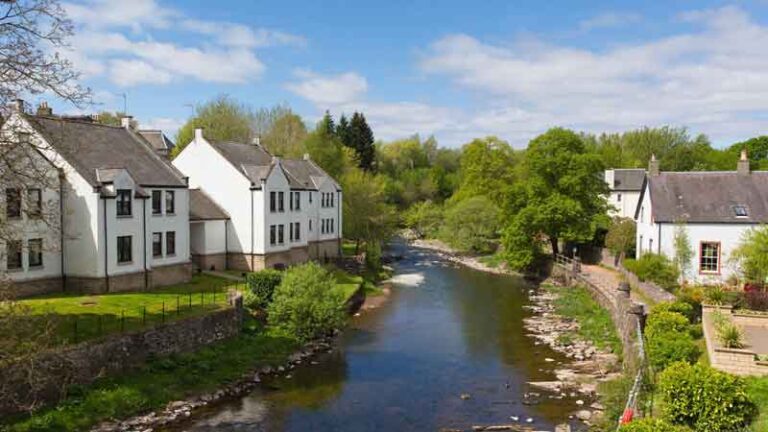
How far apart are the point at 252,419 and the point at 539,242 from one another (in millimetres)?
39080

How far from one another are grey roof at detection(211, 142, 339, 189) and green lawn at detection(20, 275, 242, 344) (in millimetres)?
10860

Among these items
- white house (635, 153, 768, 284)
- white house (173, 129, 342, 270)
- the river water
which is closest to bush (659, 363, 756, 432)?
the river water

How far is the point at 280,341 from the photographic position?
1179 inches

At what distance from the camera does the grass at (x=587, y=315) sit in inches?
1222

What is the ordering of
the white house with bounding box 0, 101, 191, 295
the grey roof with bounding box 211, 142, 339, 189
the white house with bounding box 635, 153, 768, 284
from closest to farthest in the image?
the white house with bounding box 0, 101, 191, 295, the white house with bounding box 635, 153, 768, 284, the grey roof with bounding box 211, 142, 339, 189

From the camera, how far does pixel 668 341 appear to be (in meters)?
21.8

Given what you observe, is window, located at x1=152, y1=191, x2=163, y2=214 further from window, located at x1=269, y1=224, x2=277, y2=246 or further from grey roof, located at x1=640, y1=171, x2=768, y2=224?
grey roof, located at x1=640, y1=171, x2=768, y2=224

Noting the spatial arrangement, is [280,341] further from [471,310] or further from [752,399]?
[752,399]

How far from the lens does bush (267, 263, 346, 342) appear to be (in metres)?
30.5

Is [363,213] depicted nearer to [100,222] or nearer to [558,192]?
[558,192]

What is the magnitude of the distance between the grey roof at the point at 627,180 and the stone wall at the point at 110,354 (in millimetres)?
53879

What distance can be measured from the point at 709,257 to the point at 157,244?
31706mm

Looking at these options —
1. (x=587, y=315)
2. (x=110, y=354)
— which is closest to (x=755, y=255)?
(x=587, y=315)

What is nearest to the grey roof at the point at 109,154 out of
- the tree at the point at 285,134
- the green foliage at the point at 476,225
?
the tree at the point at 285,134
